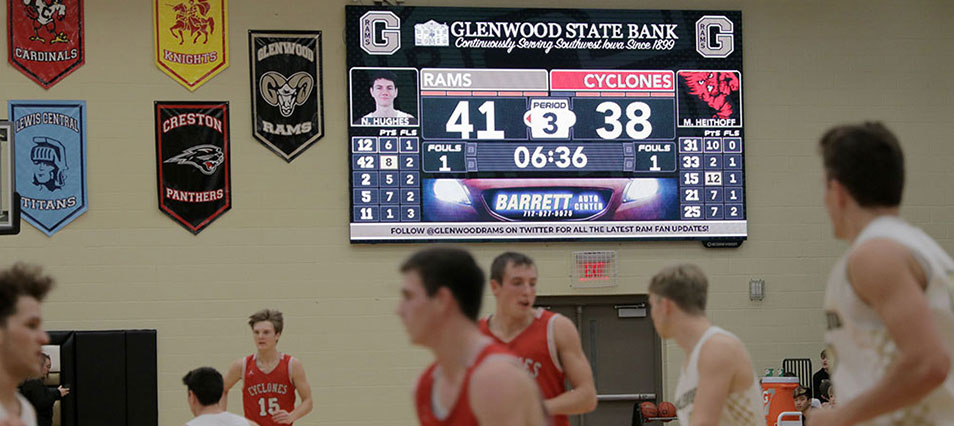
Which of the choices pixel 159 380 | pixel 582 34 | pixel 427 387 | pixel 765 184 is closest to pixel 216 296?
pixel 159 380

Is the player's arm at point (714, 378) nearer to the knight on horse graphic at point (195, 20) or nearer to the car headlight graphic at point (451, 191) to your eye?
the car headlight graphic at point (451, 191)

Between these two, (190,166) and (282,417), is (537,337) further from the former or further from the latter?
(190,166)

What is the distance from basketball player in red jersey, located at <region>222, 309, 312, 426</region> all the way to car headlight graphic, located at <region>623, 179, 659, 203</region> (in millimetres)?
4853

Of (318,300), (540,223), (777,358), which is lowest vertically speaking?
(777,358)

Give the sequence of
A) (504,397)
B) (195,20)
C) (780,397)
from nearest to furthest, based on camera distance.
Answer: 1. (504,397)
2. (780,397)
3. (195,20)

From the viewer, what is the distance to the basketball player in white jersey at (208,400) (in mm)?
5887

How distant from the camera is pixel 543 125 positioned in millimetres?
11562

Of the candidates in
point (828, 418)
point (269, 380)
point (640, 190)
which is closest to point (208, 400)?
point (269, 380)

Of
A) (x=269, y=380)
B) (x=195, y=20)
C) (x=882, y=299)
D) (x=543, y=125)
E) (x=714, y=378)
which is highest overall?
(x=195, y=20)

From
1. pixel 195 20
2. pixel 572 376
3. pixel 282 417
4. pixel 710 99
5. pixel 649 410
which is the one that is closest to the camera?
pixel 572 376

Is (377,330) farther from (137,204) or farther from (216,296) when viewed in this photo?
(137,204)

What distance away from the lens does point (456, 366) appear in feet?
9.01

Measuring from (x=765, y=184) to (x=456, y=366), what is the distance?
997cm

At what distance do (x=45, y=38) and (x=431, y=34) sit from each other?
13.6 ft
